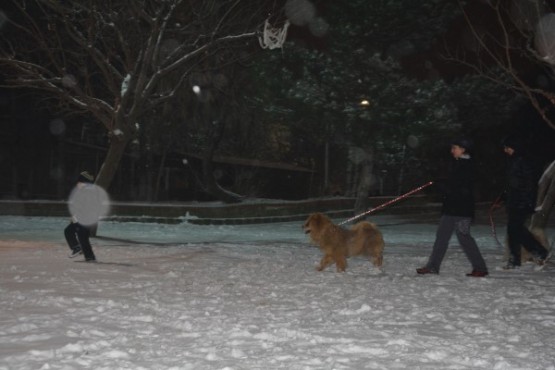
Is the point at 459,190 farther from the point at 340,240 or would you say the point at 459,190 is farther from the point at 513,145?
the point at 340,240

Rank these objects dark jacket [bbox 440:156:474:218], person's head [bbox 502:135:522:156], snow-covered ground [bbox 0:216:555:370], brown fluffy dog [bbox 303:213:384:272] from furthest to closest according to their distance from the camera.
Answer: brown fluffy dog [bbox 303:213:384:272]
person's head [bbox 502:135:522:156]
dark jacket [bbox 440:156:474:218]
snow-covered ground [bbox 0:216:555:370]

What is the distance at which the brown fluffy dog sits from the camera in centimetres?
952

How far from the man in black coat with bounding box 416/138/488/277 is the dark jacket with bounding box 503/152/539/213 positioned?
0.83 meters

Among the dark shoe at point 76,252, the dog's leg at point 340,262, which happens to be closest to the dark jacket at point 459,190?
the dog's leg at point 340,262

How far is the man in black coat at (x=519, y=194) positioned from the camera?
30.2 feet

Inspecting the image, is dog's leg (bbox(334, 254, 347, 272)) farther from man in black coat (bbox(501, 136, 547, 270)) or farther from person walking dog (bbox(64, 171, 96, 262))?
person walking dog (bbox(64, 171, 96, 262))

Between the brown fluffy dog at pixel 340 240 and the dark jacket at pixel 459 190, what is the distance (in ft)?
4.65

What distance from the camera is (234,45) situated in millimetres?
20234

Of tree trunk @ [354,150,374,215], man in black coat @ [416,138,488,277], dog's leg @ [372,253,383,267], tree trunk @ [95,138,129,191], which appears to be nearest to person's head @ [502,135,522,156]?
man in black coat @ [416,138,488,277]

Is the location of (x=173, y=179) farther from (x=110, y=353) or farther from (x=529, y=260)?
(x=110, y=353)

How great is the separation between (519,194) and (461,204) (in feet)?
3.75

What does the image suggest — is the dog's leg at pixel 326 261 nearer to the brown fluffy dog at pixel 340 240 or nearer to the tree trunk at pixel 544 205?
the brown fluffy dog at pixel 340 240

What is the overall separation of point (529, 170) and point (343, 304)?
424 centimetres

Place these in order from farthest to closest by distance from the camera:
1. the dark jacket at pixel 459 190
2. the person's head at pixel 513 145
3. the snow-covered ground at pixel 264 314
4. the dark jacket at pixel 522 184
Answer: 1. the person's head at pixel 513 145
2. the dark jacket at pixel 522 184
3. the dark jacket at pixel 459 190
4. the snow-covered ground at pixel 264 314
